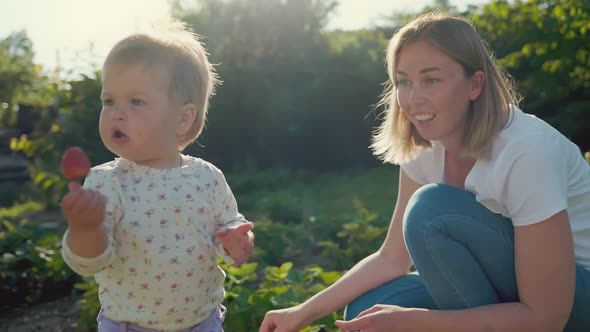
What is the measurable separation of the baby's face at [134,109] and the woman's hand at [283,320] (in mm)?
654

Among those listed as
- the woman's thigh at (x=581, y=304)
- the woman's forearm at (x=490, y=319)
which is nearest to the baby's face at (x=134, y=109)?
the woman's forearm at (x=490, y=319)

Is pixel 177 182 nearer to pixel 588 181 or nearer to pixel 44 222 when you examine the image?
A: pixel 588 181

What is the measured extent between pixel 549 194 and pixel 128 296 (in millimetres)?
1171

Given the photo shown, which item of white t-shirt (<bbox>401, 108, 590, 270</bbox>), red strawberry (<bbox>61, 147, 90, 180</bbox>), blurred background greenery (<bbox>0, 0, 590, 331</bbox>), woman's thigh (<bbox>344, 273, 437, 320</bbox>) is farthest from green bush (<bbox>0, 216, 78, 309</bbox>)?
white t-shirt (<bbox>401, 108, 590, 270</bbox>)

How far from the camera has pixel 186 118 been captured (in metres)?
2.03

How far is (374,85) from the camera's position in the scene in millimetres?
9695

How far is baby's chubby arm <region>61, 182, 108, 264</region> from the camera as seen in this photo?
158 centimetres

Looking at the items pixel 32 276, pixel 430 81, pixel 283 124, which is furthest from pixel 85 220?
pixel 283 124

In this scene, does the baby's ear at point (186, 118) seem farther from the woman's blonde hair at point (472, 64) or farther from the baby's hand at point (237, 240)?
the woman's blonde hair at point (472, 64)

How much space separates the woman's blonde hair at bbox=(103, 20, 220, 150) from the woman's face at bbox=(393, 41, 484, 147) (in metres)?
0.62

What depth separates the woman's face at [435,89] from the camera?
2104 millimetres

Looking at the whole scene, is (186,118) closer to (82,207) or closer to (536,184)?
(82,207)

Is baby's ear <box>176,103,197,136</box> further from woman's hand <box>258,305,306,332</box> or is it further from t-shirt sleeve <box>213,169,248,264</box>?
woman's hand <box>258,305,306,332</box>

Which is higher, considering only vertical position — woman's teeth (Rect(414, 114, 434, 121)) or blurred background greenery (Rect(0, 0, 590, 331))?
woman's teeth (Rect(414, 114, 434, 121))
